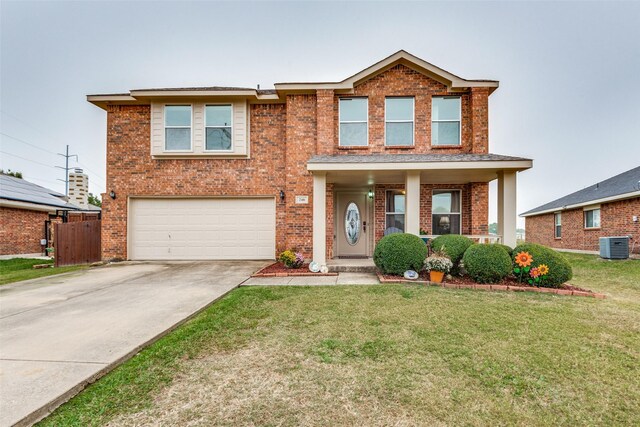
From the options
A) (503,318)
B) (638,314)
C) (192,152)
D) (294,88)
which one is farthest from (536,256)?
(192,152)

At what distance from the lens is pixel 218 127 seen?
1003 centimetres

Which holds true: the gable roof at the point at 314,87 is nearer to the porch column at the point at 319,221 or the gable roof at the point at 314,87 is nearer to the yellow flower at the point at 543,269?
the porch column at the point at 319,221

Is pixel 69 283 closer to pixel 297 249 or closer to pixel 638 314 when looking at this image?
pixel 297 249

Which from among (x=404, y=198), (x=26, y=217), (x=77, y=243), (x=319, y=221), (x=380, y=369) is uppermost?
(x=404, y=198)

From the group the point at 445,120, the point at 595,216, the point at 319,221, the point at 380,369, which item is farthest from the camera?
the point at 595,216

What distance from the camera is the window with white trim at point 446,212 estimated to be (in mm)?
9812

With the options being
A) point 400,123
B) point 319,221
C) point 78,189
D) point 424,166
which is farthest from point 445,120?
point 78,189

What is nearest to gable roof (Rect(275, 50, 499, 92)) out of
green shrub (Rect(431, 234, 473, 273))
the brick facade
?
the brick facade

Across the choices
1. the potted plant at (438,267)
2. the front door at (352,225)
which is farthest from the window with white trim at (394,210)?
the potted plant at (438,267)

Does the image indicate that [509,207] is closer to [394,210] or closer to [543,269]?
[543,269]

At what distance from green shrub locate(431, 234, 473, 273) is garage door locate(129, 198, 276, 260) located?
5.74 meters

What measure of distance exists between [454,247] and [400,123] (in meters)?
4.84

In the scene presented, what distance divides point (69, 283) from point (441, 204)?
10862mm

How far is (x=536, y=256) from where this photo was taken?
247 inches
